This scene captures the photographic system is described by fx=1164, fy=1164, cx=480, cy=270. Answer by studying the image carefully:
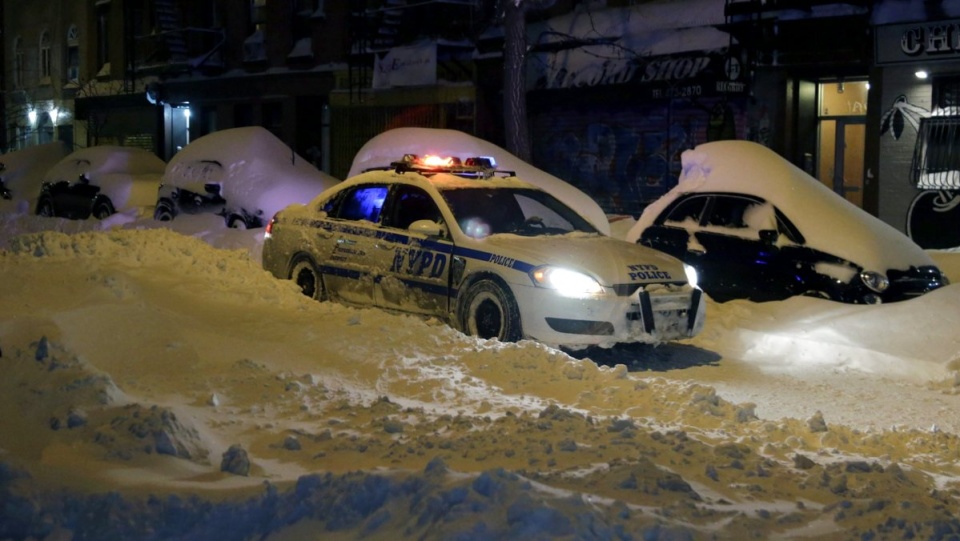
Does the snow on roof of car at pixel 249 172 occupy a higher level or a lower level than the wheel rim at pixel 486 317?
higher

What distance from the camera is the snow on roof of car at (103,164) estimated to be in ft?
75.0

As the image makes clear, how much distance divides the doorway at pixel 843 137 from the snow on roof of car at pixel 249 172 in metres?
8.10

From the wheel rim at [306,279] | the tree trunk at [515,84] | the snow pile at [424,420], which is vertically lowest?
the snow pile at [424,420]

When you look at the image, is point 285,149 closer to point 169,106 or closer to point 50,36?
point 169,106

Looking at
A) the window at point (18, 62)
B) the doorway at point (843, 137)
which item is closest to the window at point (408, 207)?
the doorway at point (843, 137)

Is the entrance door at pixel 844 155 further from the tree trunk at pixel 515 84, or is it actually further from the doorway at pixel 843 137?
the tree trunk at pixel 515 84

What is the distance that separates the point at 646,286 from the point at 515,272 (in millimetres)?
1051

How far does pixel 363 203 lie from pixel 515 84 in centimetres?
882

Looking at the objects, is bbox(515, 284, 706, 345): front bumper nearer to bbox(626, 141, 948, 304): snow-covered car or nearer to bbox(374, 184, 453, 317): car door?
bbox(374, 184, 453, 317): car door

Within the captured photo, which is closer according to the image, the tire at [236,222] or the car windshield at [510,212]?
the car windshield at [510,212]

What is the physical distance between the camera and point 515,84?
19312 millimetres

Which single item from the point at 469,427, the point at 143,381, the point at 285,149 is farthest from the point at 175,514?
the point at 285,149

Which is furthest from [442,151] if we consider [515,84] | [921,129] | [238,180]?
[921,129]

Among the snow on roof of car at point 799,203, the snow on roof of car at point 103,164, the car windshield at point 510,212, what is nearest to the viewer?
the car windshield at point 510,212
